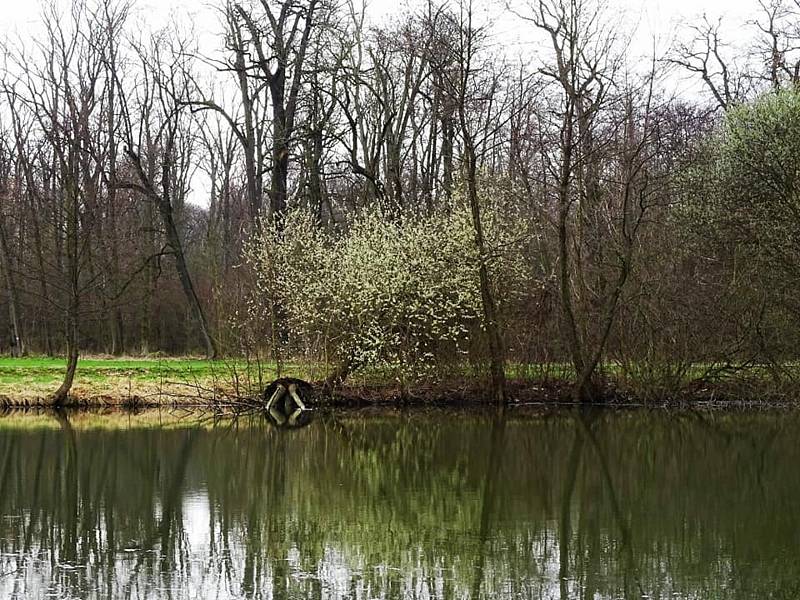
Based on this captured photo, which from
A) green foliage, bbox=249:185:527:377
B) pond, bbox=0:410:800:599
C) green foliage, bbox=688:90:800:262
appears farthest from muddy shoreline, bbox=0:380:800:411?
pond, bbox=0:410:800:599

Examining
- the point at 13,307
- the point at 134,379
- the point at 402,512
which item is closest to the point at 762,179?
the point at 402,512

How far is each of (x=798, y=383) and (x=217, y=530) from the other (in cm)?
1801

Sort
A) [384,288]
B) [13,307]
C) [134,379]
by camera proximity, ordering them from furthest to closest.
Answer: [13,307] < [134,379] < [384,288]

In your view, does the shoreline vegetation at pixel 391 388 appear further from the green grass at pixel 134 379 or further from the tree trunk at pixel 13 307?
the tree trunk at pixel 13 307

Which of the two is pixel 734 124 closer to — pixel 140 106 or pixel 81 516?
pixel 81 516

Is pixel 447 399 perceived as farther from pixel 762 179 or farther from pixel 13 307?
pixel 13 307

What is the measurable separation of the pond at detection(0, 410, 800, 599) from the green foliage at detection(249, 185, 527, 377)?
→ 177 inches

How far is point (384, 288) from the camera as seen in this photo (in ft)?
83.0

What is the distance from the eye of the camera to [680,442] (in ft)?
61.5

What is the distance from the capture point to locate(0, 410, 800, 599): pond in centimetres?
873

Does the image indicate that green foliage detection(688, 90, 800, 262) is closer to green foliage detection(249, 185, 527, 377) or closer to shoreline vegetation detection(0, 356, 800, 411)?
shoreline vegetation detection(0, 356, 800, 411)

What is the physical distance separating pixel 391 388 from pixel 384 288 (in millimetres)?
2662

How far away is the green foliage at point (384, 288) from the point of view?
83.3ft

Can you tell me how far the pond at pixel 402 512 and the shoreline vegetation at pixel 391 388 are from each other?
4.10 meters
